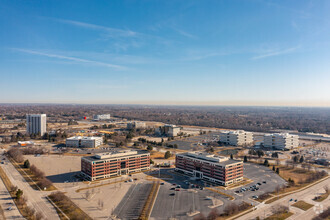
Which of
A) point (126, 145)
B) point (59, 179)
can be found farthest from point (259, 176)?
point (126, 145)

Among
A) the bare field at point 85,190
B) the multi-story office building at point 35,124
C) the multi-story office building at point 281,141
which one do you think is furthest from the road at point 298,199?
the multi-story office building at point 35,124

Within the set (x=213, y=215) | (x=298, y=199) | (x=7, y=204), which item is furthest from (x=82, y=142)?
(x=298, y=199)

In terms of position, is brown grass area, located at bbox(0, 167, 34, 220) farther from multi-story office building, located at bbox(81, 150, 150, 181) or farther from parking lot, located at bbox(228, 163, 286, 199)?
parking lot, located at bbox(228, 163, 286, 199)

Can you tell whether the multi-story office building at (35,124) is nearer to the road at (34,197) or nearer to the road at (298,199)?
the road at (34,197)

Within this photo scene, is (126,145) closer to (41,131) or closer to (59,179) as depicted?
(59,179)

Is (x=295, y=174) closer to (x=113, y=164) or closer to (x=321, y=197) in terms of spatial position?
(x=321, y=197)
